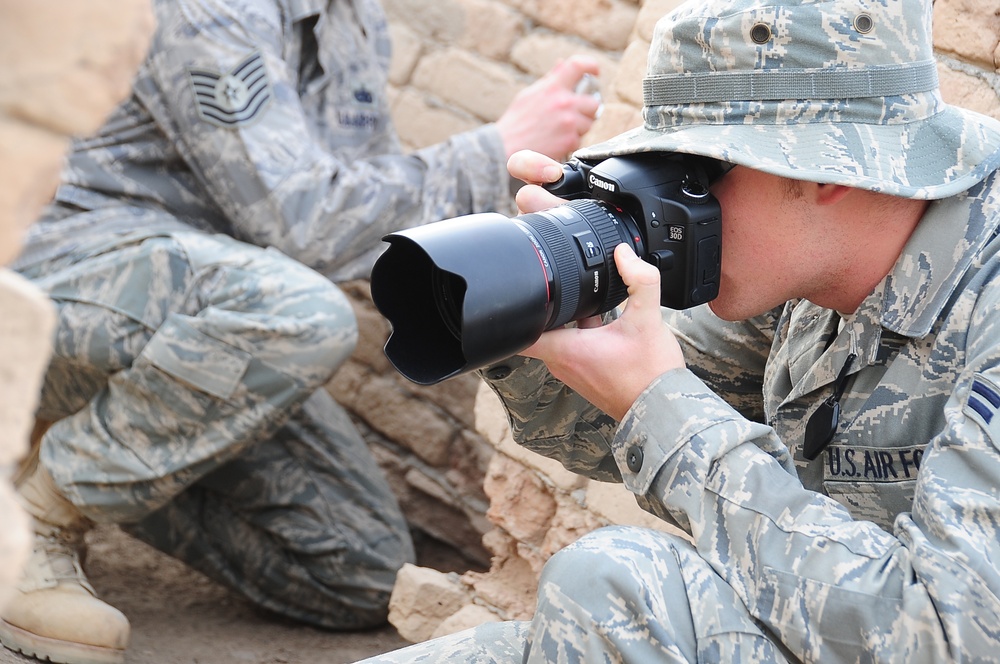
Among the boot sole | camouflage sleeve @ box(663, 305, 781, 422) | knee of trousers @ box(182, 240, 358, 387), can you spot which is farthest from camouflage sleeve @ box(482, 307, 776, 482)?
the boot sole

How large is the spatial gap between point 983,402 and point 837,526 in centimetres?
18

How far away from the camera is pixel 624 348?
3.71ft

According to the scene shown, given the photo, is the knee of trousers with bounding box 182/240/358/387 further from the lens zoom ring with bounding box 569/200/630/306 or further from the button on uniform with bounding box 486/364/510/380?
the lens zoom ring with bounding box 569/200/630/306

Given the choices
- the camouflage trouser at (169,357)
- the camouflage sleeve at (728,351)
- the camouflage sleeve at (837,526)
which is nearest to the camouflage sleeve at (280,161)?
the camouflage trouser at (169,357)

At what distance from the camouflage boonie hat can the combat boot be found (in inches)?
52.3

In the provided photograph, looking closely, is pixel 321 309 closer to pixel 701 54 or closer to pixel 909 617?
pixel 701 54

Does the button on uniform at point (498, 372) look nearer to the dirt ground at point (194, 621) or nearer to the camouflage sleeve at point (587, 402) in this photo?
the camouflage sleeve at point (587, 402)

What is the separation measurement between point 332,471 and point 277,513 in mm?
156

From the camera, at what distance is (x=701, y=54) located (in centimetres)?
119

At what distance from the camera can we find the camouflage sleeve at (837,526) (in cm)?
94

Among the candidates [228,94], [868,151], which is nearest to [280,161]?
[228,94]

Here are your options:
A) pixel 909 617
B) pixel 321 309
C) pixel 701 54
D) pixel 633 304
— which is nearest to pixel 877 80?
pixel 701 54

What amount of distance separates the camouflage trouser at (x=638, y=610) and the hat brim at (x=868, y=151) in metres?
0.41

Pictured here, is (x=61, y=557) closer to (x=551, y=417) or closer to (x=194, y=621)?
(x=194, y=621)
